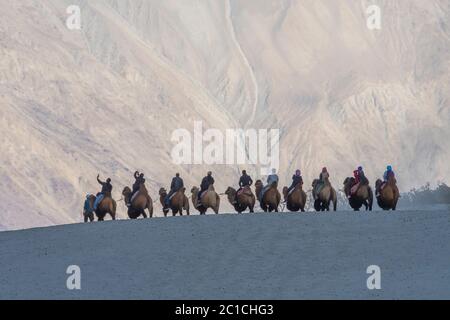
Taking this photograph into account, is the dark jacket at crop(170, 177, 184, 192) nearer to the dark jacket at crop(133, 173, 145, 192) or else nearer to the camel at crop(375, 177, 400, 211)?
the dark jacket at crop(133, 173, 145, 192)

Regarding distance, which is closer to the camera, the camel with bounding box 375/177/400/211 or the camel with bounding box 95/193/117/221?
the camel with bounding box 375/177/400/211

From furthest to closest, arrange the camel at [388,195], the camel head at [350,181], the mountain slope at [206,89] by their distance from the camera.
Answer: the mountain slope at [206,89] → the camel head at [350,181] → the camel at [388,195]

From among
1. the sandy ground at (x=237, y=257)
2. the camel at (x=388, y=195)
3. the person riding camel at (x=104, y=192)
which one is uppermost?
the person riding camel at (x=104, y=192)

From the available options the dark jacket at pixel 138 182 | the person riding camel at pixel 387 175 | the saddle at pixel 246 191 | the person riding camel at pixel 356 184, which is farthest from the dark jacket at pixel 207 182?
the person riding camel at pixel 387 175

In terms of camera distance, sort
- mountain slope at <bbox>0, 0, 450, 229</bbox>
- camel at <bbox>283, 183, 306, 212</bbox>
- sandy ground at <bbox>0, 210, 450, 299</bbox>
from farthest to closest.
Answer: mountain slope at <bbox>0, 0, 450, 229</bbox>, camel at <bbox>283, 183, 306, 212</bbox>, sandy ground at <bbox>0, 210, 450, 299</bbox>

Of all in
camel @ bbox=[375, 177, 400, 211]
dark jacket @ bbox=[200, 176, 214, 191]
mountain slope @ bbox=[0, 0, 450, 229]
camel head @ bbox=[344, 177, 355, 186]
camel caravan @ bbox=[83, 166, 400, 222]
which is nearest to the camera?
camel @ bbox=[375, 177, 400, 211]

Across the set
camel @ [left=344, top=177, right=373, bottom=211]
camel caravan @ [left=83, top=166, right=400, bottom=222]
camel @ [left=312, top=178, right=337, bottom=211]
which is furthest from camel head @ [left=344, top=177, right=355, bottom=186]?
camel @ [left=344, top=177, right=373, bottom=211]

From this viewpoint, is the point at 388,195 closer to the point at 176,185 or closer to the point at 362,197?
the point at 362,197

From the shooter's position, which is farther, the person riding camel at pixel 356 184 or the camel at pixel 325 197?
the camel at pixel 325 197

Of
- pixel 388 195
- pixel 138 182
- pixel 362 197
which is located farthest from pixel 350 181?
pixel 138 182

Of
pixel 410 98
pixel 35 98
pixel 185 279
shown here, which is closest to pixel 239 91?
pixel 410 98

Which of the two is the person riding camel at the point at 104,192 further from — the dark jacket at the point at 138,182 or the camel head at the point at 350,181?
the camel head at the point at 350,181
